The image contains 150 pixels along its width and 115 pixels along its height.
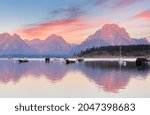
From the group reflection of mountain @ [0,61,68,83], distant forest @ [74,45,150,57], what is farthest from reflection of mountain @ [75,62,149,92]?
distant forest @ [74,45,150,57]

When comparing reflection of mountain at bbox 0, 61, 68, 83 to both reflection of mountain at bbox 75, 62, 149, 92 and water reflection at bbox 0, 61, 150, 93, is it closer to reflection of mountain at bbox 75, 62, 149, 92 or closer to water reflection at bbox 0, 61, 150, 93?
water reflection at bbox 0, 61, 150, 93

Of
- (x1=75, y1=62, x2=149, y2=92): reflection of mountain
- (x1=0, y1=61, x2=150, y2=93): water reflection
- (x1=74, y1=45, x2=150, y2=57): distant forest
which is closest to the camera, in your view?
(x1=75, y1=62, x2=149, y2=92): reflection of mountain

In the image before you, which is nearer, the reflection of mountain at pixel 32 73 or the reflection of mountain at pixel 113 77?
the reflection of mountain at pixel 113 77

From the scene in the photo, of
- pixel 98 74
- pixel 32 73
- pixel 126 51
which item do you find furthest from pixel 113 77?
pixel 126 51

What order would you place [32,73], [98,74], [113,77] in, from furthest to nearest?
1. [32,73]
2. [98,74]
3. [113,77]

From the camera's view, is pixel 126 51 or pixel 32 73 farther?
pixel 126 51

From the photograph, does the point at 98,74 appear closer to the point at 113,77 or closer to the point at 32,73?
the point at 113,77

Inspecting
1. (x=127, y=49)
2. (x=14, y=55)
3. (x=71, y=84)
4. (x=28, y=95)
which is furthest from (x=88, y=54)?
(x=28, y=95)

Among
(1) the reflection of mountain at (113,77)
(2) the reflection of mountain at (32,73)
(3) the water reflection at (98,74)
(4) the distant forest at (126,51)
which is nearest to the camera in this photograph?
(1) the reflection of mountain at (113,77)

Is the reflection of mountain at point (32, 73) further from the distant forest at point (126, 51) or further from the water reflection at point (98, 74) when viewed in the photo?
the distant forest at point (126, 51)

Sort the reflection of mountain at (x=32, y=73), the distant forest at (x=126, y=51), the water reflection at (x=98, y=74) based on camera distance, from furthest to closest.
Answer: the distant forest at (x=126, y=51)
the reflection of mountain at (x=32, y=73)
the water reflection at (x=98, y=74)

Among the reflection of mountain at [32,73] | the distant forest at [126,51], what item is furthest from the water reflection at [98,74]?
the distant forest at [126,51]

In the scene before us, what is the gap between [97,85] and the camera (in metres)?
35.3

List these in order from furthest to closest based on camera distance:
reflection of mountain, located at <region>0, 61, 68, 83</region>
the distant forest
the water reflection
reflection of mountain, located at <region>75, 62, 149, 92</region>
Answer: the distant forest → reflection of mountain, located at <region>0, 61, 68, 83</region> → the water reflection → reflection of mountain, located at <region>75, 62, 149, 92</region>
